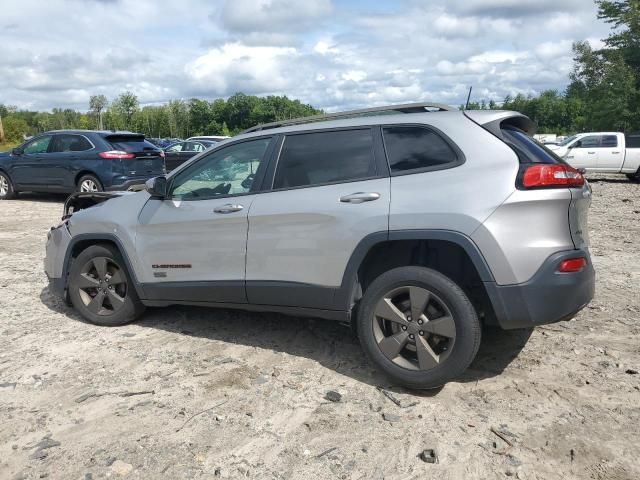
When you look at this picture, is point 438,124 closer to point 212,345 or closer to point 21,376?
point 212,345

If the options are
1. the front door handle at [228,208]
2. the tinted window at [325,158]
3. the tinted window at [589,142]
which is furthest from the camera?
the tinted window at [589,142]

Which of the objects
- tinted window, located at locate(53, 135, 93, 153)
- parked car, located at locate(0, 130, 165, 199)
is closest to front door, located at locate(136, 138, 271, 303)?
parked car, located at locate(0, 130, 165, 199)

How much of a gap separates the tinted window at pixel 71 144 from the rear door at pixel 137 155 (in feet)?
1.67

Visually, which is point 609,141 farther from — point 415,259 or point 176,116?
point 176,116

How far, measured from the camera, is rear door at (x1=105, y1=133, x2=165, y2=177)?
12.2 m

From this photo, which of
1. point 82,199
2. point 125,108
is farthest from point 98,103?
point 82,199

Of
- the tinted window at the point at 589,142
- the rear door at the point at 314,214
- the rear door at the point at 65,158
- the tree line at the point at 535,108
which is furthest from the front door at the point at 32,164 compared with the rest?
the tree line at the point at 535,108

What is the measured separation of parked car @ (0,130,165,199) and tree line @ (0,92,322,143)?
8166 centimetres

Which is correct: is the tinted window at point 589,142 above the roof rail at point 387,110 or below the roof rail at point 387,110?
below

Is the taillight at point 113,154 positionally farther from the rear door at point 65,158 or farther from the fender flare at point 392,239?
the fender flare at point 392,239

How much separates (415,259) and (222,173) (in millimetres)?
1726

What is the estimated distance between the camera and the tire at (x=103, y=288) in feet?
15.9

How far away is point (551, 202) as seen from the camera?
129 inches

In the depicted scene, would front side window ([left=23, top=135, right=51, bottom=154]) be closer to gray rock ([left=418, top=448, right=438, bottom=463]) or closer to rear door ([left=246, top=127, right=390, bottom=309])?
rear door ([left=246, top=127, right=390, bottom=309])
